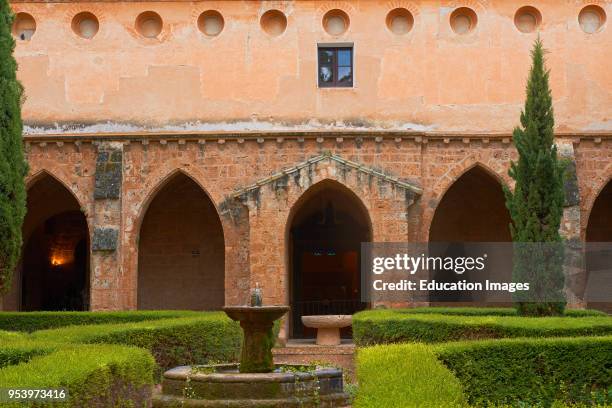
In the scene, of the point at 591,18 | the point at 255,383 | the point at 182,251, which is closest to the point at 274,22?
the point at 182,251

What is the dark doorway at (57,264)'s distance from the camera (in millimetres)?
27703

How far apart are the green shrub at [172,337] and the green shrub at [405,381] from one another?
3917 mm

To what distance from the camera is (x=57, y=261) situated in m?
28.7

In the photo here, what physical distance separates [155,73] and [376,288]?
754 cm

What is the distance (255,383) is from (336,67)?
13.8 metres

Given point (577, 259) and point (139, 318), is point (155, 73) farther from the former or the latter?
point (577, 259)

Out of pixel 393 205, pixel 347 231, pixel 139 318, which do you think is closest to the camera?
pixel 139 318

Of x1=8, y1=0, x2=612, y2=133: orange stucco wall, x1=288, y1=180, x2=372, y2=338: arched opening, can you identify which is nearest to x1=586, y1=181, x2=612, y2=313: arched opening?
x1=8, y1=0, x2=612, y2=133: orange stucco wall

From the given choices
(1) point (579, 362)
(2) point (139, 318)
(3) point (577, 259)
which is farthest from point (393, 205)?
(1) point (579, 362)

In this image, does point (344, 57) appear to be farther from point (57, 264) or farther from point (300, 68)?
point (57, 264)

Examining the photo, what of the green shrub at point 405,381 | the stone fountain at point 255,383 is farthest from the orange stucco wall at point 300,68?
the stone fountain at point 255,383

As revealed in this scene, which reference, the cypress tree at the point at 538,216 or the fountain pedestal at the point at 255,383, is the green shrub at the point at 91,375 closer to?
the fountain pedestal at the point at 255,383

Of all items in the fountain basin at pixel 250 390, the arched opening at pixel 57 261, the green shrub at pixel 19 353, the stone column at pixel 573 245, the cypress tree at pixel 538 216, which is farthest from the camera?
the arched opening at pixel 57 261

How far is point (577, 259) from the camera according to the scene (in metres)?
21.2
